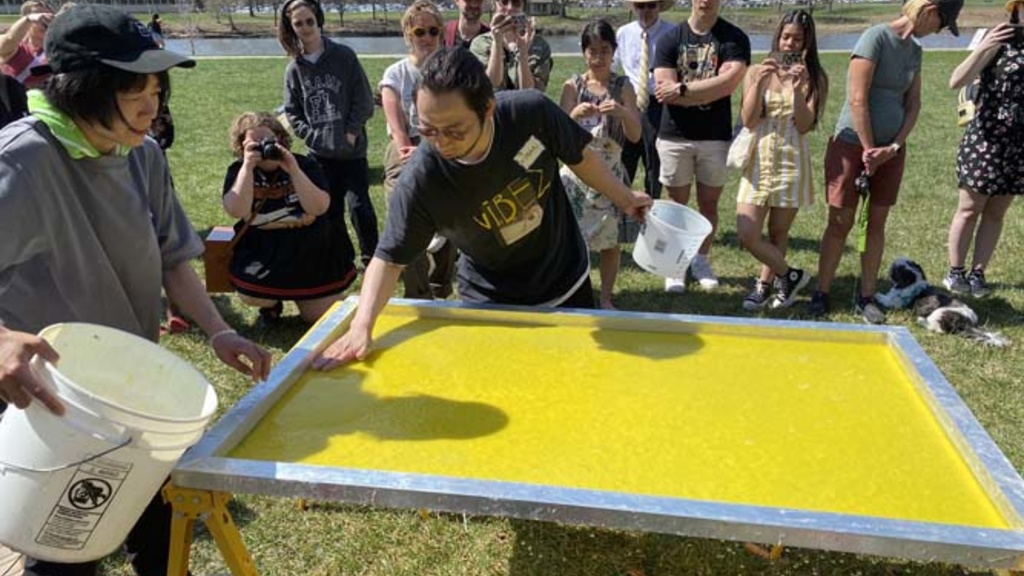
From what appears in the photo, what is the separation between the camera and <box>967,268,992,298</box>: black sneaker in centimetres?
488

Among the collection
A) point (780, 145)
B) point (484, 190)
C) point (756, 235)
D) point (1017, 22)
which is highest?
point (1017, 22)

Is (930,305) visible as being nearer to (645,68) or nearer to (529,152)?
(645,68)

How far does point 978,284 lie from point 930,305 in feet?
2.14

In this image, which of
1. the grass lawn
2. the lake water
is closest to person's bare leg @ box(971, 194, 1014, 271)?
the grass lawn

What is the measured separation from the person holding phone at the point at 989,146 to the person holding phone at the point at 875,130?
1.16 ft

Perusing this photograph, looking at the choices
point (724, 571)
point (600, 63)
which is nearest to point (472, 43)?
point (600, 63)

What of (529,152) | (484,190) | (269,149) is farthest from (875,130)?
(269,149)

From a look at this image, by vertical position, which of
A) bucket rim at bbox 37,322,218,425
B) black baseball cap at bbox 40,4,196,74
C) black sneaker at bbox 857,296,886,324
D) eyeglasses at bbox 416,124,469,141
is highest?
black baseball cap at bbox 40,4,196,74

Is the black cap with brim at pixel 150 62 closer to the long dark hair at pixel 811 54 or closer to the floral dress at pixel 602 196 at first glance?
the floral dress at pixel 602 196

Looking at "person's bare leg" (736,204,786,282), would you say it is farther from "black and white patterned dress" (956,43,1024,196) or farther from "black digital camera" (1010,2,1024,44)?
"black digital camera" (1010,2,1024,44)

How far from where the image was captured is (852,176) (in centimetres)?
Result: 446

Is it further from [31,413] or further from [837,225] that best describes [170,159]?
[31,413]

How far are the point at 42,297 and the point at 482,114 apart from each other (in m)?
1.18

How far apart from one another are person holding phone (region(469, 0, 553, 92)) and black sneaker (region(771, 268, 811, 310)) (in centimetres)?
193
